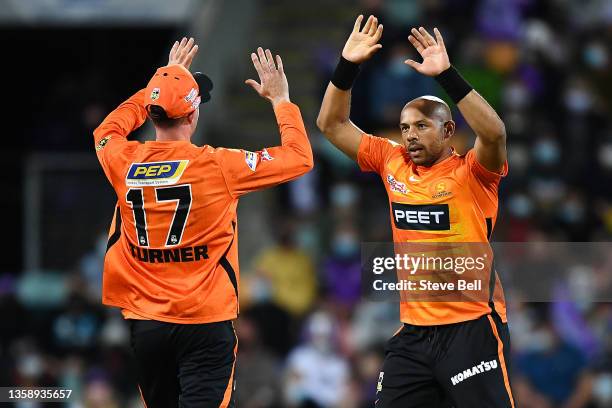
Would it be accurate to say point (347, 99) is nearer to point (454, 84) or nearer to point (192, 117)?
point (454, 84)

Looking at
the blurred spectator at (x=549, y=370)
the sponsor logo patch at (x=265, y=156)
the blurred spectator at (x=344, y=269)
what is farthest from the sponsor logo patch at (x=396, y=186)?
the blurred spectator at (x=344, y=269)

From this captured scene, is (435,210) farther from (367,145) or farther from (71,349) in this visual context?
(71,349)

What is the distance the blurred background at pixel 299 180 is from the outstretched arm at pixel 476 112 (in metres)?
5.64

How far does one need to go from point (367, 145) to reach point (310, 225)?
7.04m

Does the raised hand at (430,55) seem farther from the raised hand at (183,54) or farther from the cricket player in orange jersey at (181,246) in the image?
the raised hand at (183,54)

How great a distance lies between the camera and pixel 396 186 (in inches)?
306

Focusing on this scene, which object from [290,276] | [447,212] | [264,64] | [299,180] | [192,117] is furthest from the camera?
[299,180]

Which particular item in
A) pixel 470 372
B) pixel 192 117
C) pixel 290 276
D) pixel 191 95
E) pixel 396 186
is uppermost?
pixel 191 95

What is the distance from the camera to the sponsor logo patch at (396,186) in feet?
25.3

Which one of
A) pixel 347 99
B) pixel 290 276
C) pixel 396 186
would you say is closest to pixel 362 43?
pixel 347 99

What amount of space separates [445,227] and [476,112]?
688mm

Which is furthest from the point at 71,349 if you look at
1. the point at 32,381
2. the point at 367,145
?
the point at 367,145

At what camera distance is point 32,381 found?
13.0 m

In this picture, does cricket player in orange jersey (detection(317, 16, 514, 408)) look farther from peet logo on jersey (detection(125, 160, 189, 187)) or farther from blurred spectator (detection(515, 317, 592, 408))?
blurred spectator (detection(515, 317, 592, 408))
